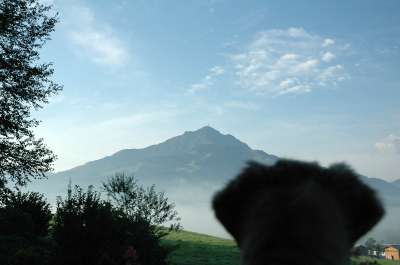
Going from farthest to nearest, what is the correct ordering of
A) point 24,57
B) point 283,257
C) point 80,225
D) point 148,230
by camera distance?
point 24,57, point 148,230, point 80,225, point 283,257

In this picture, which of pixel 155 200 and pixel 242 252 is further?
pixel 155 200

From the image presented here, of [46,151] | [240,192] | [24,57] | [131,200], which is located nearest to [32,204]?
[46,151]

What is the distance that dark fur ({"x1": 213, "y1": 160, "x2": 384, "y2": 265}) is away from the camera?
1.05 metres

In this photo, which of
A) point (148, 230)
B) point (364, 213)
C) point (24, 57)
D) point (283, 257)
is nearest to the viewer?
point (283, 257)

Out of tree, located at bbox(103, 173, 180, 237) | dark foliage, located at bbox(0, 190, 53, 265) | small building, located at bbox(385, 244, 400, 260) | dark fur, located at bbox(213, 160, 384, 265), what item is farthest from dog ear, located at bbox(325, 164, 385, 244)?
small building, located at bbox(385, 244, 400, 260)

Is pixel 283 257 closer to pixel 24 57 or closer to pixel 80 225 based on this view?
pixel 80 225

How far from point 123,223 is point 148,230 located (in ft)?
12.7

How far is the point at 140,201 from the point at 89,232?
516 inches

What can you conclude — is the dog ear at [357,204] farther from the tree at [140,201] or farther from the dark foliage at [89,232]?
the tree at [140,201]

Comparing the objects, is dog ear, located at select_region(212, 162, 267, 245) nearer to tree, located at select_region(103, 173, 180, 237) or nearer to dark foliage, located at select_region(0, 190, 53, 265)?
dark foliage, located at select_region(0, 190, 53, 265)

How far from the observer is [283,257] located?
40.1 inches

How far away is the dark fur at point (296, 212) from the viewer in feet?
3.43

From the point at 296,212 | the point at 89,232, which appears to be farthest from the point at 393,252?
the point at 296,212

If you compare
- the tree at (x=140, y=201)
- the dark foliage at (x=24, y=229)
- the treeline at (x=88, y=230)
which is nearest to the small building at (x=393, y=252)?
the tree at (x=140, y=201)
